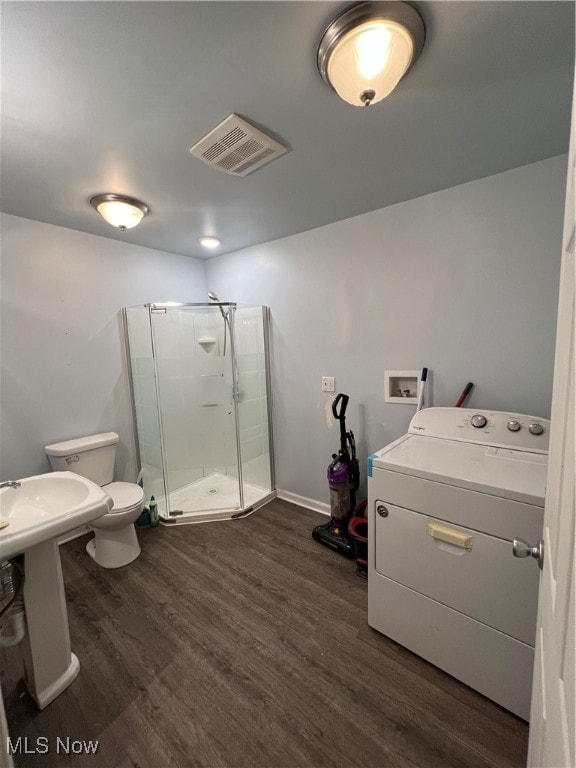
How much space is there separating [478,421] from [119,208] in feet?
7.88

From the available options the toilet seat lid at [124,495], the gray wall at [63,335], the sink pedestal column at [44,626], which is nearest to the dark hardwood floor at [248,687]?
the sink pedestal column at [44,626]

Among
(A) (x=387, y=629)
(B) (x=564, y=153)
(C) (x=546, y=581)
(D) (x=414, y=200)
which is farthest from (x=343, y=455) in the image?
(B) (x=564, y=153)

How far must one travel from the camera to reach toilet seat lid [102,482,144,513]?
1.91 meters

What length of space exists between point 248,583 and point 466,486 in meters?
1.41

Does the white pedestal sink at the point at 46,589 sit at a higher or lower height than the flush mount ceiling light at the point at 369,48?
lower

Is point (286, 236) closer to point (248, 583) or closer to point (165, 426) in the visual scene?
point (165, 426)

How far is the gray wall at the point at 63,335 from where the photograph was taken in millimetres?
1979

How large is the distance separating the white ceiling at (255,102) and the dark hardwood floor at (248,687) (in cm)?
230

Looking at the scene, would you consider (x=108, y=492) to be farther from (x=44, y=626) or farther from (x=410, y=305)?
(x=410, y=305)

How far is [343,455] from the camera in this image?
2.15 metres

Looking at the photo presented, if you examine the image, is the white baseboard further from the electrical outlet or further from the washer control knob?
the washer control knob

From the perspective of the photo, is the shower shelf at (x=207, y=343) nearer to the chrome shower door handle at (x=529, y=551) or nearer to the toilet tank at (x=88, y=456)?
the toilet tank at (x=88, y=456)

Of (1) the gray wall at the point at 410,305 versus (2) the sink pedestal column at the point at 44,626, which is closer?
(2) the sink pedestal column at the point at 44,626

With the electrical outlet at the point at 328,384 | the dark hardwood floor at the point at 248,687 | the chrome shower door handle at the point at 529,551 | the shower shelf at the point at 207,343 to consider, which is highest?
the shower shelf at the point at 207,343
